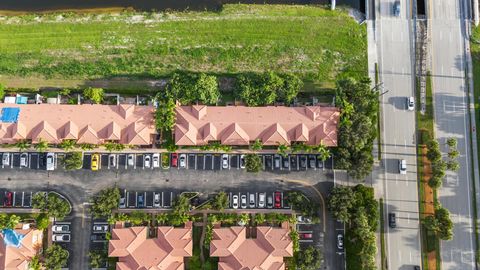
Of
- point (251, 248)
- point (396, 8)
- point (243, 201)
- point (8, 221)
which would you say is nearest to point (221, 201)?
point (243, 201)

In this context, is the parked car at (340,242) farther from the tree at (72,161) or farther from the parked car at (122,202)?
the tree at (72,161)

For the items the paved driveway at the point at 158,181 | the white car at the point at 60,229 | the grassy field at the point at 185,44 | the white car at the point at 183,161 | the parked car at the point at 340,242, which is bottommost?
the parked car at the point at 340,242

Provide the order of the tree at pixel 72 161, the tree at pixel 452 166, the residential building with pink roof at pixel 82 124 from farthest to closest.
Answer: the tree at pixel 72 161 < the residential building with pink roof at pixel 82 124 < the tree at pixel 452 166

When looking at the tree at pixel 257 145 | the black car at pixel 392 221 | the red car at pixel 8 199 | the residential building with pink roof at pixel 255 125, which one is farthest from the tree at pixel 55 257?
the black car at pixel 392 221

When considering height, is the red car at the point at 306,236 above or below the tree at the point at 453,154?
below

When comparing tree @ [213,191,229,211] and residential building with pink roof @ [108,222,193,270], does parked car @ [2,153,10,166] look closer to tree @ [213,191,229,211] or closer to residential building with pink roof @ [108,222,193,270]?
residential building with pink roof @ [108,222,193,270]

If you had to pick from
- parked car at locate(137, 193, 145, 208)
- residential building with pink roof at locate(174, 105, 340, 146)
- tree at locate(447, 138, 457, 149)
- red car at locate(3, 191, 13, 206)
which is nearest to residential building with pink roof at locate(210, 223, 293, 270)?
parked car at locate(137, 193, 145, 208)
